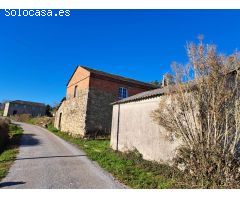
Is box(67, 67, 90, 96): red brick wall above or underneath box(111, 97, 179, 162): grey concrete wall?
above

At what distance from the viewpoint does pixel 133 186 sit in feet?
25.5

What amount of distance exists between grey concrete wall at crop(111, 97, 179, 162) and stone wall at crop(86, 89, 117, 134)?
619cm

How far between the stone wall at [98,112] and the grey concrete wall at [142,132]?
6.19 meters

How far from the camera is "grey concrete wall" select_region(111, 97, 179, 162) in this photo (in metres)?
10.7

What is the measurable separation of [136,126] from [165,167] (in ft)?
13.1

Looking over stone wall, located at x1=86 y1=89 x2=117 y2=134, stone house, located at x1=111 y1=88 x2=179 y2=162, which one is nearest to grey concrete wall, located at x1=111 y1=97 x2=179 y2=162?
stone house, located at x1=111 y1=88 x2=179 y2=162

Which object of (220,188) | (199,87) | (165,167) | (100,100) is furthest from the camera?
(100,100)

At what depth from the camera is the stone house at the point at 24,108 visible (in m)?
66.1

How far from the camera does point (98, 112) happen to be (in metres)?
23.1

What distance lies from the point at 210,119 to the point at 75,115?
18989mm

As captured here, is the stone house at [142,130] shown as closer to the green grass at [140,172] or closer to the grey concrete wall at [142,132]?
the grey concrete wall at [142,132]

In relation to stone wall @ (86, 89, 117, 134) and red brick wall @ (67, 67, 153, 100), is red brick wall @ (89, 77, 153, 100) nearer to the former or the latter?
red brick wall @ (67, 67, 153, 100)
